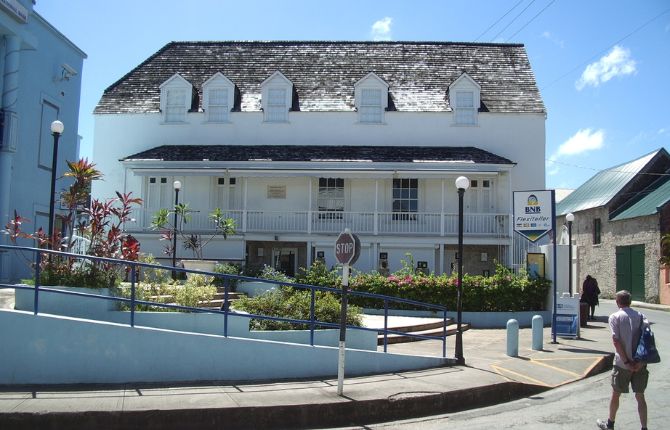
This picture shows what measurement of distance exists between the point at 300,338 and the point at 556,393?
13.7ft

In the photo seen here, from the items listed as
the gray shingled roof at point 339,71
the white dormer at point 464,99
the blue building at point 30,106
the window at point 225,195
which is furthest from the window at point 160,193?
the white dormer at point 464,99

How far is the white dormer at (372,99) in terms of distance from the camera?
24859 mm

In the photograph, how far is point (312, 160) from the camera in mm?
23000

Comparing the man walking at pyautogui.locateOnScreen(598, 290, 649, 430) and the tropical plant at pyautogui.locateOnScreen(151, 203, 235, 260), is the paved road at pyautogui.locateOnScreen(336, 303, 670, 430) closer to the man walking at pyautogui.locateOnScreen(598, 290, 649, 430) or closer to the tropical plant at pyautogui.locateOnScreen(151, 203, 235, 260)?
the man walking at pyautogui.locateOnScreen(598, 290, 649, 430)

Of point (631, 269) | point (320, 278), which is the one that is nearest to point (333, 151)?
point (320, 278)

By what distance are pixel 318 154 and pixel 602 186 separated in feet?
68.8

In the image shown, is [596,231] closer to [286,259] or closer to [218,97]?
[286,259]

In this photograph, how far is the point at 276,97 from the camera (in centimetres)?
2533

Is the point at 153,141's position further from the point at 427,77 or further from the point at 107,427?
the point at 107,427

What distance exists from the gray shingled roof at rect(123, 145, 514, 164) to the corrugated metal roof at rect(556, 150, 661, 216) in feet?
46.7

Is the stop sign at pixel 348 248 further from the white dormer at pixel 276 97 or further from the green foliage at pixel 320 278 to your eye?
the white dormer at pixel 276 97

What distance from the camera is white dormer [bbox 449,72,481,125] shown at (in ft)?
80.9

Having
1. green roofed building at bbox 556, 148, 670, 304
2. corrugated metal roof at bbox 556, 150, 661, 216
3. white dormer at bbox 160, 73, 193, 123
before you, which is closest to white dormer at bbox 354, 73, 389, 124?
white dormer at bbox 160, 73, 193, 123

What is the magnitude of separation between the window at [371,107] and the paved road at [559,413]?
16.0 meters
